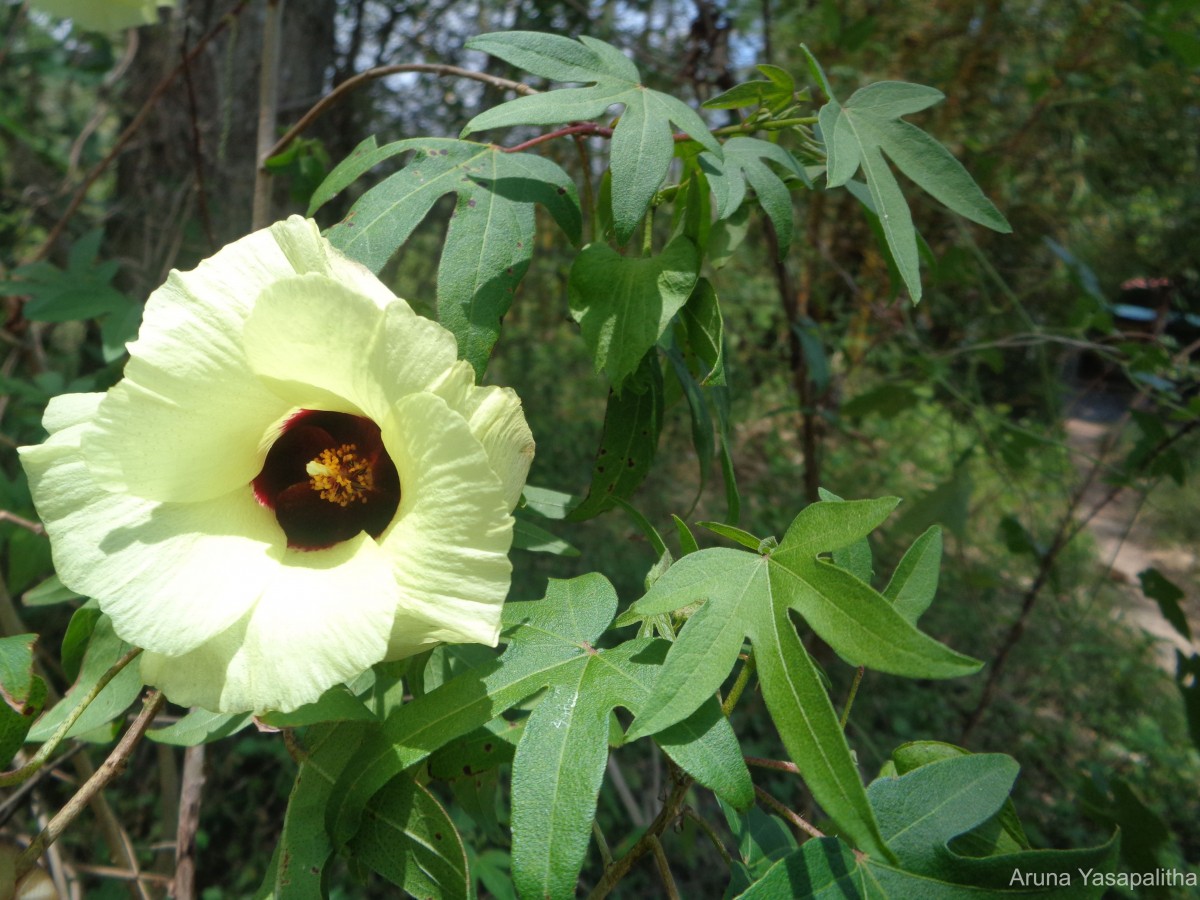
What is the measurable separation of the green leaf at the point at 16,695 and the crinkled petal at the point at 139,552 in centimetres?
16

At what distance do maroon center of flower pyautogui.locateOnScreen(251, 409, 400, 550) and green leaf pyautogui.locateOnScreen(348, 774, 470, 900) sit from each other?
0.78 feet

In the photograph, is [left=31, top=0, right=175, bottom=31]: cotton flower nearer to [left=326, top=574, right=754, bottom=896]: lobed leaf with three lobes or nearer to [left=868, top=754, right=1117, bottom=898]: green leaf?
[left=326, top=574, right=754, bottom=896]: lobed leaf with three lobes

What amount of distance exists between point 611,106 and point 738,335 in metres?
3.54

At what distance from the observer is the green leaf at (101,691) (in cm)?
80

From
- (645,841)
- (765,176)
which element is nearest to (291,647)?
(645,841)

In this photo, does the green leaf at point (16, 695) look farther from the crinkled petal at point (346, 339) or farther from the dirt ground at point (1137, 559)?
the dirt ground at point (1137, 559)

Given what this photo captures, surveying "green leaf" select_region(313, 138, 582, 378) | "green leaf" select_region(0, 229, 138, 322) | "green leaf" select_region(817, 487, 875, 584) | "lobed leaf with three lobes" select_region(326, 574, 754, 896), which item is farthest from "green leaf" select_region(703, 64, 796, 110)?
"green leaf" select_region(0, 229, 138, 322)

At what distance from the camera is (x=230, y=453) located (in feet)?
2.28

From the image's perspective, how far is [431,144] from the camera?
0.87 metres

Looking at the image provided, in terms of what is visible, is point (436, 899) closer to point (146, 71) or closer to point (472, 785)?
point (472, 785)

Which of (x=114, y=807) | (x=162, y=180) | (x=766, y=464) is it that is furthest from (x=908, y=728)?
(x=162, y=180)

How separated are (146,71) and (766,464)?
3.10m

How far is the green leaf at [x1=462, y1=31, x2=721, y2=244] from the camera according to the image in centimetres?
75

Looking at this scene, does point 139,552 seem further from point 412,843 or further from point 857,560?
point 857,560
